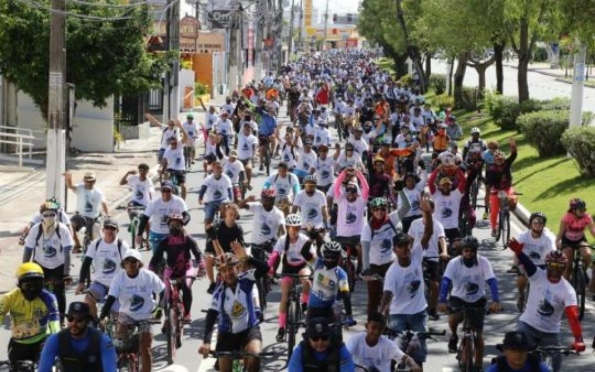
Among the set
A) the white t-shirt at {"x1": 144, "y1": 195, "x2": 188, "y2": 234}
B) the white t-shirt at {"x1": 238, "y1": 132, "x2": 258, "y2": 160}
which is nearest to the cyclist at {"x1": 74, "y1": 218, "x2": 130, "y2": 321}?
the white t-shirt at {"x1": 144, "y1": 195, "x2": 188, "y2": 234}

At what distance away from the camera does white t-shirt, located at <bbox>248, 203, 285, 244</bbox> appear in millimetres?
15444

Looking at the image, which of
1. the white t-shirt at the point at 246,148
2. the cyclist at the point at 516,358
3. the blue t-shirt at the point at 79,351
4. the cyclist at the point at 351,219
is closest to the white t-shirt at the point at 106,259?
the blue t-shirt at the point at 79,351

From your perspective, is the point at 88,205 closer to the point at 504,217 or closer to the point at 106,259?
the point at 106,259

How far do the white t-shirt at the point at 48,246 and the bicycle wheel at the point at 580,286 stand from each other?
21.2 ft

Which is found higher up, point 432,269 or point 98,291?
point 432,269

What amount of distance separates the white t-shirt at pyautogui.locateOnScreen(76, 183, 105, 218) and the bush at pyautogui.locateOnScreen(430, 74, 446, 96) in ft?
177

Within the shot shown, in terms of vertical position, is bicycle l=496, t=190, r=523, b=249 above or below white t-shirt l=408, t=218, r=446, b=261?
below

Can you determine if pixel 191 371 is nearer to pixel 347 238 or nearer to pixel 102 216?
pixel 347 238

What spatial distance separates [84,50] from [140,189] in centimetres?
1453

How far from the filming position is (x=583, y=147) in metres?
26.6

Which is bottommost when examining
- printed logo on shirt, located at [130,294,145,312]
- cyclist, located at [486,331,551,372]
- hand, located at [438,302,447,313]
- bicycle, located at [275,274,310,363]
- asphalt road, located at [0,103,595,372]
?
asphalt road, located at [0,103,595,372]

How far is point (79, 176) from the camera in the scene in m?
29.8

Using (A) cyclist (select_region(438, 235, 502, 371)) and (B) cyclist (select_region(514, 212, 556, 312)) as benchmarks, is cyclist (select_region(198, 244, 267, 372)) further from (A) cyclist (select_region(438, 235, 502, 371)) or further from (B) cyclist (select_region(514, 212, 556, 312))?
(B) cyclist (select_region(514, 212, 556, 312))

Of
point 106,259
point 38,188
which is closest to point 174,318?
point 106,259
